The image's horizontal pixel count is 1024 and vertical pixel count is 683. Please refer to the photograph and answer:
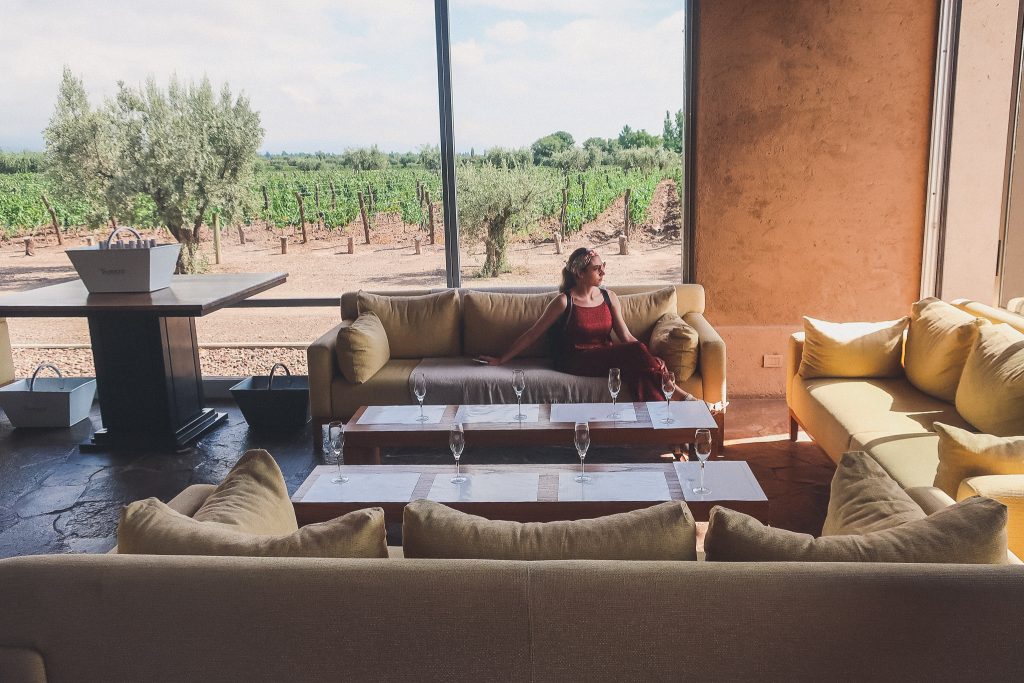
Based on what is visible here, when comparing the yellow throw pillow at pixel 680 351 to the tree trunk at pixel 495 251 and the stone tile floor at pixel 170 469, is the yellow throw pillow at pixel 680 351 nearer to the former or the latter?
the stone tile floor at pixel 170 469

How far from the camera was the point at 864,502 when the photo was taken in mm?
1958

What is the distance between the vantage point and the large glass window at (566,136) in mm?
5566

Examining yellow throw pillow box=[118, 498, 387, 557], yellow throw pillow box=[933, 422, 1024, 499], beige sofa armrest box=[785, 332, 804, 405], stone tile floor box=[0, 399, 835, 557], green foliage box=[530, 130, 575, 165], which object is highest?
green foliage box=[530, 130, 575, 165]

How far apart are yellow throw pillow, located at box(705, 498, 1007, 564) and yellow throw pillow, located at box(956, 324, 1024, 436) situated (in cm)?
180

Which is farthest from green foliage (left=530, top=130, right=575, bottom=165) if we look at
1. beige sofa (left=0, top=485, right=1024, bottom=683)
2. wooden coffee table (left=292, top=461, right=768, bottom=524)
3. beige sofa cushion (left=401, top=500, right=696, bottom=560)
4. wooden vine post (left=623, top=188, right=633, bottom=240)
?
beige sofa (left=0, top=485, right=1024, bottom=683)

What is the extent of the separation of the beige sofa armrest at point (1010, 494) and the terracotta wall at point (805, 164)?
323cm

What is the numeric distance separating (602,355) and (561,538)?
298cm

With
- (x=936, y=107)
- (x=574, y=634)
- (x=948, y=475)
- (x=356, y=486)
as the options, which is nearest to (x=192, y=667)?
(x=574, y=634)

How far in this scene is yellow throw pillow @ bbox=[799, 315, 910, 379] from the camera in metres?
4.32

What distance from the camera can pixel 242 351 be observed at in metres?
6.18

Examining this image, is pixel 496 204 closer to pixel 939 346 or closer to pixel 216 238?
pixel 216 238

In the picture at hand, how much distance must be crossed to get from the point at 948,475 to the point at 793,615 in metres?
A: 1.26

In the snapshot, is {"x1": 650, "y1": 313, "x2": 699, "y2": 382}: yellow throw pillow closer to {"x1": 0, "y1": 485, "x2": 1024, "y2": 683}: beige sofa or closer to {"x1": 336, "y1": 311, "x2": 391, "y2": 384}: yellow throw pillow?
{"x1": 336, "y1": 311, "x2": 391, "y2": 384}: yellow throw pillow

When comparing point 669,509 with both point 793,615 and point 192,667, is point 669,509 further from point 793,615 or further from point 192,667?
point 192,667
